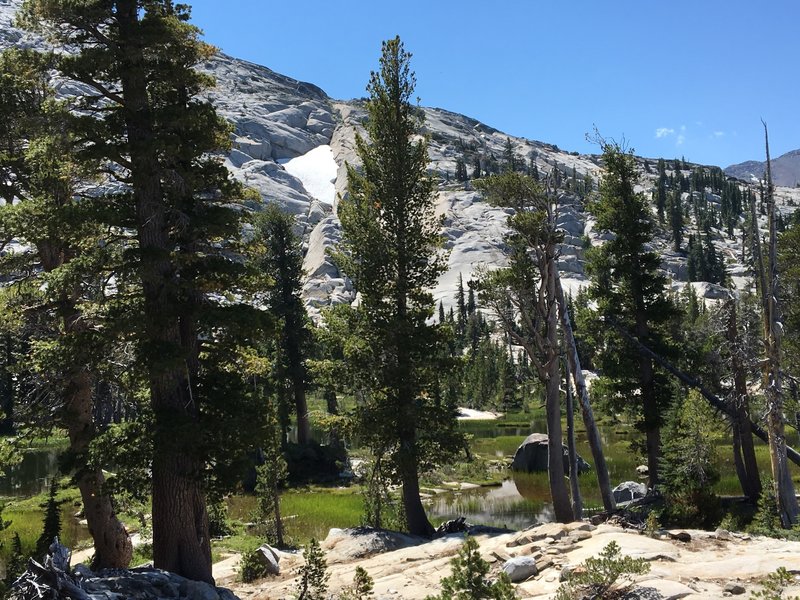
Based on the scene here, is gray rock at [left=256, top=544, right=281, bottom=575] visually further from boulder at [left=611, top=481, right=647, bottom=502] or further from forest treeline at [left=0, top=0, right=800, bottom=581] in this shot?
boulder at [left=611, top=481, right=647, bottom=502]

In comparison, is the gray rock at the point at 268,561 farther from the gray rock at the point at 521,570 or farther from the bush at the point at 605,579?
the bush at the point at 605,579

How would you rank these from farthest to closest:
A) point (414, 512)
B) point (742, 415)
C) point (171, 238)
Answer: point (742, 415), point (414, 512), point (171, 238)

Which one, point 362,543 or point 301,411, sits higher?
point 301,411

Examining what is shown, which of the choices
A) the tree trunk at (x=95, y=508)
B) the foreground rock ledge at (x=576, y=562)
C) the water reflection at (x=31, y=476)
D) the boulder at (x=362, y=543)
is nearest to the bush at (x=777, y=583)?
the foreground rock ledge at (x=576, y=562)

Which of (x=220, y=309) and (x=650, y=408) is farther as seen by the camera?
(x=650, y=408)

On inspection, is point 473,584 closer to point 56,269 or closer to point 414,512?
point 56,269

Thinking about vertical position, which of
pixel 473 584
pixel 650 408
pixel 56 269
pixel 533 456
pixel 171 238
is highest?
pixel 171 238

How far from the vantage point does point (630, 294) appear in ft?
87.6

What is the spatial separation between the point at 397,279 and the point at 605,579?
14.5 meters

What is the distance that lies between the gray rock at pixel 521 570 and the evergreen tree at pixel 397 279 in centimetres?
936

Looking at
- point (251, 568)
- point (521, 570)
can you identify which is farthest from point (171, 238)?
point (521, 570)

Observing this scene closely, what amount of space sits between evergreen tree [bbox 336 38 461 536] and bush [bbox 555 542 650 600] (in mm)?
11989

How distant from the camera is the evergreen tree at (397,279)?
20.5m

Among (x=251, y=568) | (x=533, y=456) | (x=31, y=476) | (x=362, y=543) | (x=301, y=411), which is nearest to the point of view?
(x=251, y=568)
